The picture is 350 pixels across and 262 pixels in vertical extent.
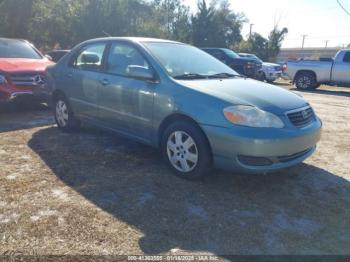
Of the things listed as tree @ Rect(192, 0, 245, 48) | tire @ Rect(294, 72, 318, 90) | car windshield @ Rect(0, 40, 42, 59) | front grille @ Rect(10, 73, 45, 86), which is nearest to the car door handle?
front grille @ Rect(10, 73, 45, 86)

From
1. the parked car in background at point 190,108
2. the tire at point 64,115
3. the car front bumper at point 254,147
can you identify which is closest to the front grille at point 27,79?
the tire at point 64,115

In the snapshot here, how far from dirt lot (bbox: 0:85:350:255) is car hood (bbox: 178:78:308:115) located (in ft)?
2.99

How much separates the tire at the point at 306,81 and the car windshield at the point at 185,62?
1152cm

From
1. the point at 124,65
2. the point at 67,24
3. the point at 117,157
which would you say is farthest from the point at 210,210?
the point at 67,24

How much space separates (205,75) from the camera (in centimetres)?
454

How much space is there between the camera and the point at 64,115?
19.7 feet

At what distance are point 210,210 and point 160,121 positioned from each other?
1.29 metres

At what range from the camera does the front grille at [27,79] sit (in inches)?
279

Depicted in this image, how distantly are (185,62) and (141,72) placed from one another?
714 mm

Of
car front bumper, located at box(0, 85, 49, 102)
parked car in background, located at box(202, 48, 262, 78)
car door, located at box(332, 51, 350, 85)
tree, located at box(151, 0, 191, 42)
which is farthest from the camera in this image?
tree, located at box(151, 0, 191, 42)

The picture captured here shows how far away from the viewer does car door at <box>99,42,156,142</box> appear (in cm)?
439

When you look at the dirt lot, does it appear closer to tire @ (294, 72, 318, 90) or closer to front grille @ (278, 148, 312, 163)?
front grille @ (278, 148, 312, 163)

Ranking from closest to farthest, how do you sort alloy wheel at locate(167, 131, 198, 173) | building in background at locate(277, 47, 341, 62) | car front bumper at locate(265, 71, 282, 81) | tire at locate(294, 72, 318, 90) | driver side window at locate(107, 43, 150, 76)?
alloy wheel at locate(167, 131, 198, 173), driver side window at locate(107, 43, 150, 76), tire at locate(294, 72, 318, 90), car front bumper at locate(265, 71, 282, 81), building in background at locate(277, 47, 341, 62)

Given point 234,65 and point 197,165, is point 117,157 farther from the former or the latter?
point 234,65
